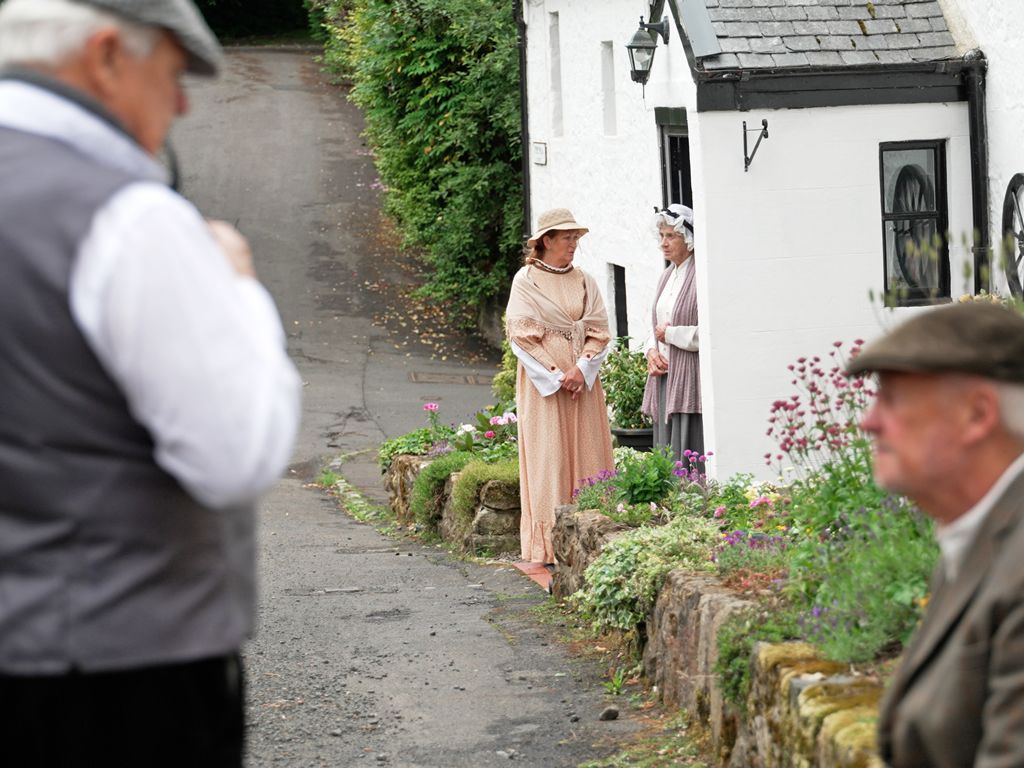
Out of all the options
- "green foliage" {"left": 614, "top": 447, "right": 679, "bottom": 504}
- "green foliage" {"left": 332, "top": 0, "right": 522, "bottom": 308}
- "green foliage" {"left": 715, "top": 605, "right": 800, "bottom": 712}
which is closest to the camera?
"green foliage" {"left": 715, "top": 605, "right": 800, "bottom": 712}

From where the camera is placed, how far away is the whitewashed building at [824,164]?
9.34 meters

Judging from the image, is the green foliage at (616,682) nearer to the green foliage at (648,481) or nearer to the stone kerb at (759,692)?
the stone kerb at (759,692)

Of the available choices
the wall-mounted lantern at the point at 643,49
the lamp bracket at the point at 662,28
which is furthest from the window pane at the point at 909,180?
the wall-mounted lantern at the point at 643,49

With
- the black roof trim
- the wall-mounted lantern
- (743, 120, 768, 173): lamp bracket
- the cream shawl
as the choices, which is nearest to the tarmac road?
the cream shawl

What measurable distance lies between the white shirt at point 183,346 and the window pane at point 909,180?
818 cm

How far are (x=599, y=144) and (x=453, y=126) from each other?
7331 millimetres

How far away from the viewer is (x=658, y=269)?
13031 mm

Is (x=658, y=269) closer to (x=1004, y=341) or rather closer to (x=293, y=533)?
(x=293, y=533)

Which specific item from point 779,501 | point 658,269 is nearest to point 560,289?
point 779,501

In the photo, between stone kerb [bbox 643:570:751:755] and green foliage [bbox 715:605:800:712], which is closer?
green foliage [bbox 715:605:800:712]

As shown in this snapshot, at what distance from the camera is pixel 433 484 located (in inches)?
469

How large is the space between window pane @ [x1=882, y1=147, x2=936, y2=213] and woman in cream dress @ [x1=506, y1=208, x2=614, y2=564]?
201cm

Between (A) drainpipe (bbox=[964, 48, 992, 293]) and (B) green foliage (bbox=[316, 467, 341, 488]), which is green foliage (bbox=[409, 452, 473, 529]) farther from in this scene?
(A) drainpipe (bbox=[964, 48, 992, 293])

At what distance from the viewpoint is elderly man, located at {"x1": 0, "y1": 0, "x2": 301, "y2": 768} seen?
2109 mm
